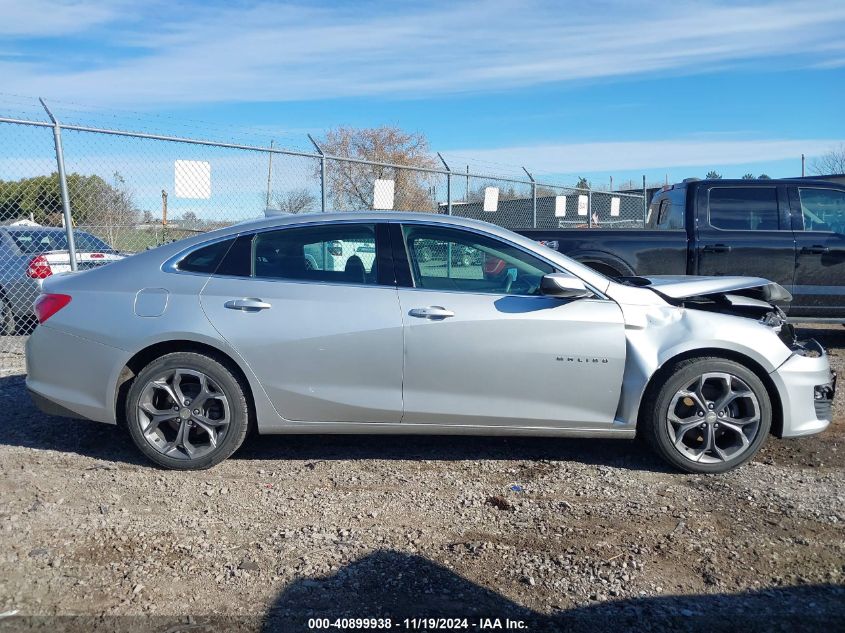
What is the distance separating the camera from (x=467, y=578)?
11.0 feet

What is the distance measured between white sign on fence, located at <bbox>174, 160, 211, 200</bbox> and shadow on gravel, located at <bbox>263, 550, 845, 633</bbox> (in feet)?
20.4

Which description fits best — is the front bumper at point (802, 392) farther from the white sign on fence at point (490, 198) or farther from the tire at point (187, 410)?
the white sign on fence at point (490, 198)

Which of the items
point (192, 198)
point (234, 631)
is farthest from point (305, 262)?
point (192, 198)

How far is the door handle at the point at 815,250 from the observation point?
322 inches

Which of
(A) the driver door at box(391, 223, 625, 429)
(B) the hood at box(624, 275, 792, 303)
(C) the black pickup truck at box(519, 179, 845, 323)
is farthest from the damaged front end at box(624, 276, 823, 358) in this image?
(C) the black pickup truck at box(519, 179, 845, 323)

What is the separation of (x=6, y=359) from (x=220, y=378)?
Answer: 180 inches

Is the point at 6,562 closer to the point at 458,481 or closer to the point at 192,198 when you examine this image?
the point at 458,481

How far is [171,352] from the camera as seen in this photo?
4633mm

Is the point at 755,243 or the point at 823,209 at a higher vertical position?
the point at 823,209

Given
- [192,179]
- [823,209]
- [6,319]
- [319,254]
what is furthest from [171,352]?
[823,209]

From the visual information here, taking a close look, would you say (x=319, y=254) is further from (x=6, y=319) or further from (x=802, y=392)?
(x=6, y=319)

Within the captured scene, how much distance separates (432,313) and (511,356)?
0.53 m

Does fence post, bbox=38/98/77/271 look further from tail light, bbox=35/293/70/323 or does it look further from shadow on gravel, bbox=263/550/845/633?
shadow on gravel, bbox=263/550/845/633

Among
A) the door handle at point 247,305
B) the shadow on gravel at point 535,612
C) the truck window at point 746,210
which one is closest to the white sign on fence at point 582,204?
the truck window at point 746,210
